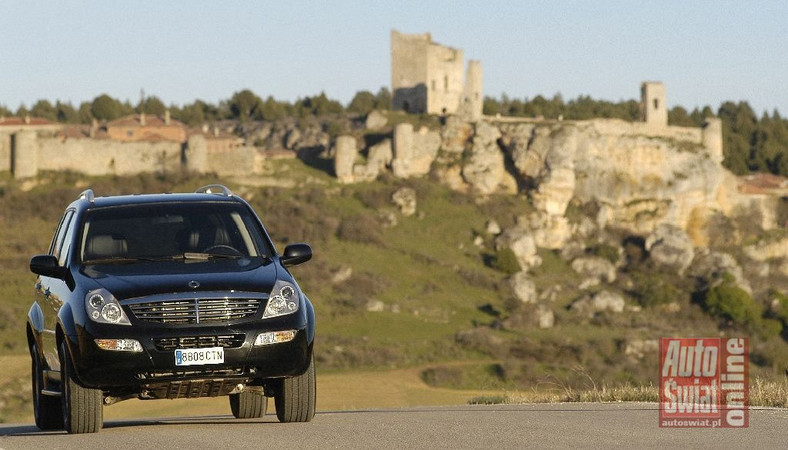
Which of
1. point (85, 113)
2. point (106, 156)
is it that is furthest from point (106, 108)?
point (106, 156)

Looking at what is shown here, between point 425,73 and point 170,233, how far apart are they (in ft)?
283

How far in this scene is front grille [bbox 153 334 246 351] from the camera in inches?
430

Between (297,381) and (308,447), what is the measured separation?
157 cm

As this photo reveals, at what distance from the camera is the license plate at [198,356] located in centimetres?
1093

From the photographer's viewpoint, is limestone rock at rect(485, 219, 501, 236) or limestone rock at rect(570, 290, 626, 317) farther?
limestone rock at rect(485, 219, 501, 236)

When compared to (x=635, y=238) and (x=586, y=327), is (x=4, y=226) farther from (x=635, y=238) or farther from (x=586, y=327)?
(x=635, y=238)

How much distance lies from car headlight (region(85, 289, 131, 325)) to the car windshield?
82cm

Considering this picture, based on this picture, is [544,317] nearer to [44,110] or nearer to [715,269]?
[715,269]

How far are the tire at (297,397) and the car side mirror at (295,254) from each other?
0.83 m

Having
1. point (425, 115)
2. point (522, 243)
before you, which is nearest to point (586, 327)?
point (522, 243)

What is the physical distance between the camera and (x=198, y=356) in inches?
432

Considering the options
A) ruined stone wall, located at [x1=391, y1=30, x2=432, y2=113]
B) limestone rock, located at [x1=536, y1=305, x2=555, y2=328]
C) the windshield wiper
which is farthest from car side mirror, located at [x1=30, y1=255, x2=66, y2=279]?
ruined stone wall, located at [x1=391, y1=30, x2=432, y2=113]

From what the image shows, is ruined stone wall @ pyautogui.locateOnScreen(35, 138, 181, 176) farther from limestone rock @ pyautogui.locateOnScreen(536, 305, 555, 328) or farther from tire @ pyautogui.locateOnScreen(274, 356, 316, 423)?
tire @ pyautogui.locateOnScreen(274, 356, 316, 423)

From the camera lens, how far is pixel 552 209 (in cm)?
9144
